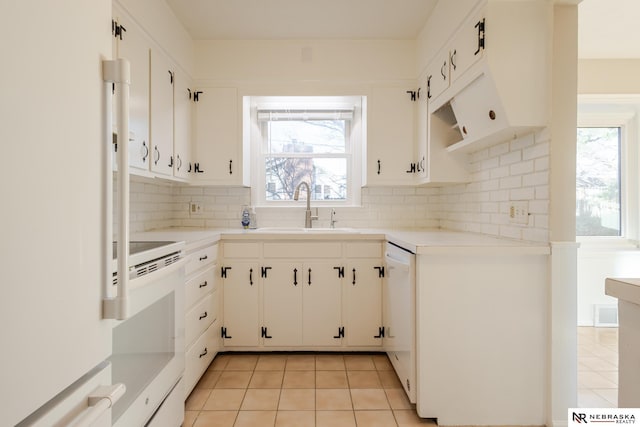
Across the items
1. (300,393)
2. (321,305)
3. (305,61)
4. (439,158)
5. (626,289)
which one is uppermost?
(305,61)

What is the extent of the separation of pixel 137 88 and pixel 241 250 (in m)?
1.26

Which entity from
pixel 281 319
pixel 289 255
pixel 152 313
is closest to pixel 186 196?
pixel 289 255

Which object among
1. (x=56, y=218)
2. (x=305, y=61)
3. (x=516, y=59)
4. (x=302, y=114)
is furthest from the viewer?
(x=302, y=114)

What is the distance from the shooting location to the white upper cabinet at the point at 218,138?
2.94 metres

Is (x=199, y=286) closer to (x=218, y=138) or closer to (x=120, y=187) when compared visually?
(x=218, y=138)

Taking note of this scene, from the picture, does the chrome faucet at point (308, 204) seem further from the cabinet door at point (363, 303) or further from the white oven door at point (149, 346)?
the white oven door at point (149, 346)

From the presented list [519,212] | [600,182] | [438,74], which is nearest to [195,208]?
[438,74]

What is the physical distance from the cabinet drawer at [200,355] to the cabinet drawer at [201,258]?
446 millimetres

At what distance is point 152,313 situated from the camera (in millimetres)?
1399

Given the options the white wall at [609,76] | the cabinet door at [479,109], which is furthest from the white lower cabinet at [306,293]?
the white wall at [609,76]

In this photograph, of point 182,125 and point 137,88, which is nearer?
point 137,88

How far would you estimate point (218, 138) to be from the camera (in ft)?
9.71

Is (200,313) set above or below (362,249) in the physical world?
below

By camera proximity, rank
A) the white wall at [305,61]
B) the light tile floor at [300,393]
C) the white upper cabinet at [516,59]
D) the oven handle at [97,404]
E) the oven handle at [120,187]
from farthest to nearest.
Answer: the white wall at [305,61]
the light tile floor at [300,393]
the white upper cabinet at [516,59]
the oven handle at [120,187]
the oven handle at [97,404]
